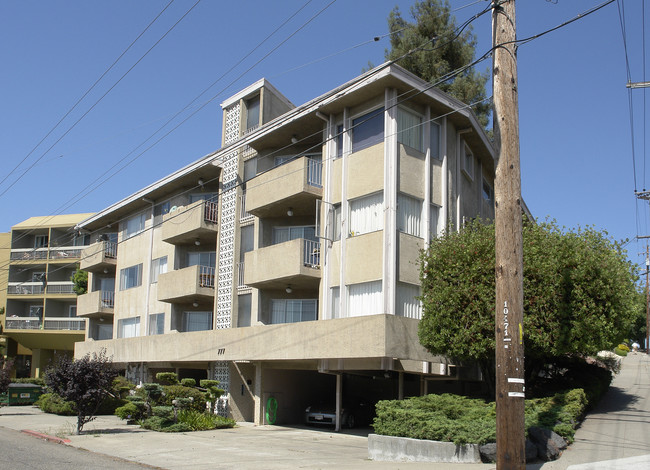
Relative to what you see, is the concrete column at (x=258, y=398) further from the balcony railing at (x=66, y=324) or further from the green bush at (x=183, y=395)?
the balcony railing at (x=66, y=324)

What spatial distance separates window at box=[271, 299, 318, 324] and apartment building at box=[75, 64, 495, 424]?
0.05 metres

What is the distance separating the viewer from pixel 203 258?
31766 millimetres

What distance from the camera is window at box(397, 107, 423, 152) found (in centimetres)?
2197

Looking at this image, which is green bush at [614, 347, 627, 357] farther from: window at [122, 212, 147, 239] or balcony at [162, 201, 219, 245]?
window at [122, 212, 147, 239]

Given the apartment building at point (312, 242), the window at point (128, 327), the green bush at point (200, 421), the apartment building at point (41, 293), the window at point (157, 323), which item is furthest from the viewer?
the apartment building at point (41, 293)

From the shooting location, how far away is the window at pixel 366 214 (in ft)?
70.3

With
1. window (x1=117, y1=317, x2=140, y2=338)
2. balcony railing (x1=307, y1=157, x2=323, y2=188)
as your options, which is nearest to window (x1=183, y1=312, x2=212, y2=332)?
window (x1=117, y1=317, x2=140, y2=338)

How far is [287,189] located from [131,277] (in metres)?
16.1

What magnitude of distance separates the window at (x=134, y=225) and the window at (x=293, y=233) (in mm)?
12332

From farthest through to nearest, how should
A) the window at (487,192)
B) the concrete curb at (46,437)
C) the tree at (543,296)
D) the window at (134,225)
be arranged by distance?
the window at (134,225) → the window at (487,192) → the concrete curb at (46,437) → the tree at (543,296)

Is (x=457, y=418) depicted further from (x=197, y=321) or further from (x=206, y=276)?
(x=197, y=321)

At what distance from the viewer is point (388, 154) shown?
2142cm

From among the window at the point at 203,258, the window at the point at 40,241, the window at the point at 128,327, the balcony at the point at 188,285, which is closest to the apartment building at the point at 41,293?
the window at the point at 40,241

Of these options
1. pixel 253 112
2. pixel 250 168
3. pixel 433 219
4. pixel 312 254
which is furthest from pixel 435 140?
pixel 253 112
